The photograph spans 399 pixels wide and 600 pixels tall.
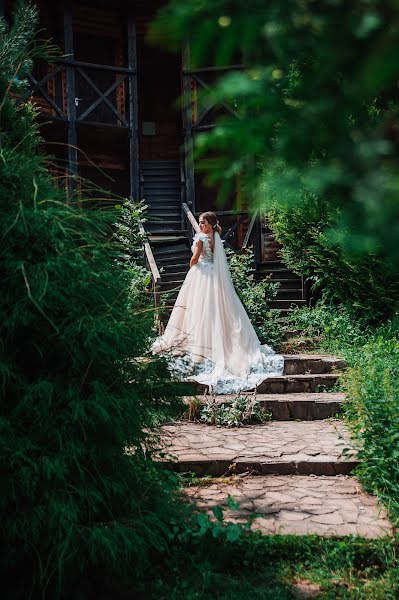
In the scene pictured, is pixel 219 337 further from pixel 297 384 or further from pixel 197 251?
pixel 197 251

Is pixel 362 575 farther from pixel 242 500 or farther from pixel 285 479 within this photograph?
pixel 285 479

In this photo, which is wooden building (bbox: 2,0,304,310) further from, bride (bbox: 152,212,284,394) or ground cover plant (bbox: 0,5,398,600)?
ground cover plant (bbox: 0,5,398,600)

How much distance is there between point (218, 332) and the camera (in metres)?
7.38

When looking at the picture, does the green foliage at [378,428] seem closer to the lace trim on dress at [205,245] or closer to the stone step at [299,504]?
the stone step at [299,504]

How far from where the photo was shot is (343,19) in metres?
1.11

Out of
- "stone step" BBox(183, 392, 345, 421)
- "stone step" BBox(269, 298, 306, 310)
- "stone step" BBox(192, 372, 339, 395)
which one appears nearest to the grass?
"stone step" BBox(183, 392, 345, 421)

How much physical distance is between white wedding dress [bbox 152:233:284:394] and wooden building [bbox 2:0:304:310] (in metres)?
2.71

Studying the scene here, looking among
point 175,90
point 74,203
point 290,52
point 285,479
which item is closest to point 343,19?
point 290,52

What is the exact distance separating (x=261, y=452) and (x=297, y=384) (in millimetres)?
2173

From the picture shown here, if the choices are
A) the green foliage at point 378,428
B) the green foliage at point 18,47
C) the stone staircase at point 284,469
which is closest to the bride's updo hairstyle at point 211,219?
the stone staircase at point 284,469

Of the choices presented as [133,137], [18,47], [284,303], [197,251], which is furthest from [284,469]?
[133,137]

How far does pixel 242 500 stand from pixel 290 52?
10.9ft

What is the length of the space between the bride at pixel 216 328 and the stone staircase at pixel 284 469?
1.90ft

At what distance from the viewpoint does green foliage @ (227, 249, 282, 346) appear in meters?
8.66
